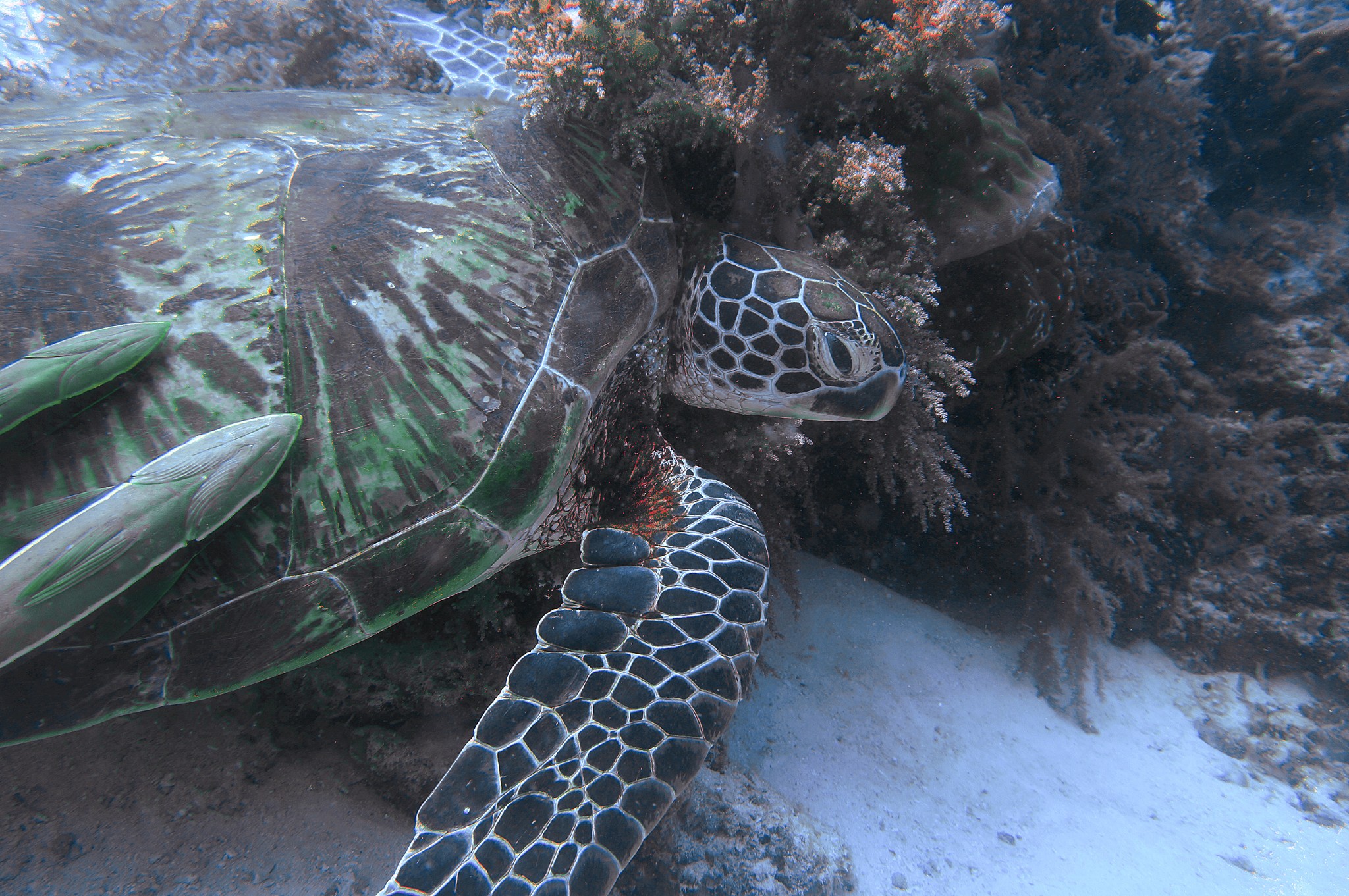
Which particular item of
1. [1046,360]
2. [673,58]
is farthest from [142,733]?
[1046,360]

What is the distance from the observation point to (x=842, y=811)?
2.10 metres

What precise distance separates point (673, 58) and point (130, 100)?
1913 millimetres

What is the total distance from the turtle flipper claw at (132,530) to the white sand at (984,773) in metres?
1.95

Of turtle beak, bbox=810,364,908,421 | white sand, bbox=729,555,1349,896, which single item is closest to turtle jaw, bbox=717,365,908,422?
turtle beak, bbox=810,364,908,421

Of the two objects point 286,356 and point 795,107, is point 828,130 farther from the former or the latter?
point 286,356

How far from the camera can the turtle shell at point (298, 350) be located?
46.8 inches

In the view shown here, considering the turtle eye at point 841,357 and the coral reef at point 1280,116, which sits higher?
the coral reef at point 1280,116

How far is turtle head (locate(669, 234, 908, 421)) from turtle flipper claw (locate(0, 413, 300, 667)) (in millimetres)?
1395

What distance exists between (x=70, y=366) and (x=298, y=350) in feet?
1.34

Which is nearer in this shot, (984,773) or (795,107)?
(795,107)

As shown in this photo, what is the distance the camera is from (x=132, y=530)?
1.07 metres

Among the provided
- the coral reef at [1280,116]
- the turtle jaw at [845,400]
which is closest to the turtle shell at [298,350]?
the turtle jaw at [845,400]

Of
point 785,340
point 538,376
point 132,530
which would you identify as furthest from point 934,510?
point 132,530

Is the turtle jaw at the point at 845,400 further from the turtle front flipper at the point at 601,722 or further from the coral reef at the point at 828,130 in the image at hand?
the turtle front flipper at the point at 601,722
